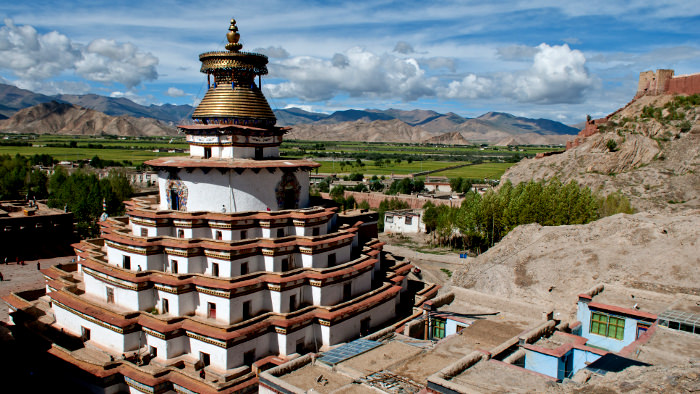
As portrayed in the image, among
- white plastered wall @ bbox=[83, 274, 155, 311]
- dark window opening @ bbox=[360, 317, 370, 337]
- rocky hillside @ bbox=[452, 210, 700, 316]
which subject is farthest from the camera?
rocky hillside @ bbox=[452, 210, 700, 316]

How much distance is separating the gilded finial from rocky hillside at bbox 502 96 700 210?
47.1m

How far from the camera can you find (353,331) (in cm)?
2233

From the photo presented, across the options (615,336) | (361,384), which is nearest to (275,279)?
(361,384)

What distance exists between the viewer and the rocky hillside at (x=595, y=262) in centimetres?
2298

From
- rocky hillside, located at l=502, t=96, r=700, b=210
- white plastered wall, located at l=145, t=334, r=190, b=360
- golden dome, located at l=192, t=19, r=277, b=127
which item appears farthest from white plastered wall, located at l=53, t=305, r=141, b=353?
rocky hillside, located at l=502, t=96, r=700, b=210

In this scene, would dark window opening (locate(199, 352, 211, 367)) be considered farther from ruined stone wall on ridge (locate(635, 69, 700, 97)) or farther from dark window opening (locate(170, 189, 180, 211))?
ruined stone wall on ridge (locate(635, 69, 700, 97))

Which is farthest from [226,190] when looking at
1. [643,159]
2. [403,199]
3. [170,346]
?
[643,159]

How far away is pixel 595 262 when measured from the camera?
2512 cm

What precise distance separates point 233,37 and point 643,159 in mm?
57055

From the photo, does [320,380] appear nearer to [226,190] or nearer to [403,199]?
[226,190]

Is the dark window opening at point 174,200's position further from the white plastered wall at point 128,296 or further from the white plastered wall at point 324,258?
the white plastered wall at point 324,258

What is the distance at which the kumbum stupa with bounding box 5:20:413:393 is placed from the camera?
19000mm

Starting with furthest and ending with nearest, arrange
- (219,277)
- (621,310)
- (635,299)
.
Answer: (219,277) < (635,299) < (621,310)

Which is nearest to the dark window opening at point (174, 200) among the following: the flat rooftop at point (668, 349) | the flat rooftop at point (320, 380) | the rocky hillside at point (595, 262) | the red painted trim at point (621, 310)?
the flat rooftop at point (320, 380)
